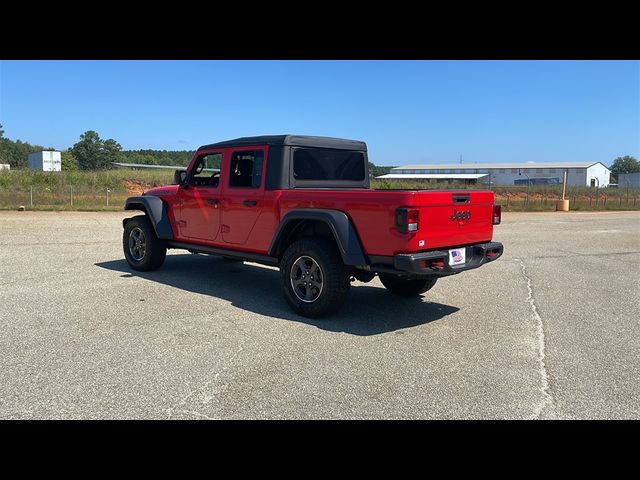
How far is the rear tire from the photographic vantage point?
6.72 meters

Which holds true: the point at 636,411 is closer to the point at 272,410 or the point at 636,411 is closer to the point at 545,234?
the point at 272,410

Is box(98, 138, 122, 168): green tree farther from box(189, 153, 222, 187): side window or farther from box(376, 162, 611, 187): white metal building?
box(189, 153, 222, 187): side window

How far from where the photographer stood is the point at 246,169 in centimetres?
677

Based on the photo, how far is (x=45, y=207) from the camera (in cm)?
2344

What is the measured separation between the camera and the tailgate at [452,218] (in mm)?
5008

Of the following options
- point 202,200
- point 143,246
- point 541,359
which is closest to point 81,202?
point 143,246

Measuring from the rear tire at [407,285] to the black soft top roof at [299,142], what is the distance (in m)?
1.89

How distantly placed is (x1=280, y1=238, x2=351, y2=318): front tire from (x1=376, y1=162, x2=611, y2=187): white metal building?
88.2 m

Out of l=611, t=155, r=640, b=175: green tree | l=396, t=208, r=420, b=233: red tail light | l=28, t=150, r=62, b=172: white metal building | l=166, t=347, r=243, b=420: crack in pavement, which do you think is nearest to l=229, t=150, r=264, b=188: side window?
l=396, t=208, r=420, b=233: red tail light

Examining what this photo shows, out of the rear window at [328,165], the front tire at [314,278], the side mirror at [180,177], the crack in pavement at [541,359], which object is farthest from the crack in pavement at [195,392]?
the side mirror at [180,177]

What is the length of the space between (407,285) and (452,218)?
5.59 ft

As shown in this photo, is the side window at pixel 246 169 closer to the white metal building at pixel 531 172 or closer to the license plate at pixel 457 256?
the license plate at pixel 457 256
